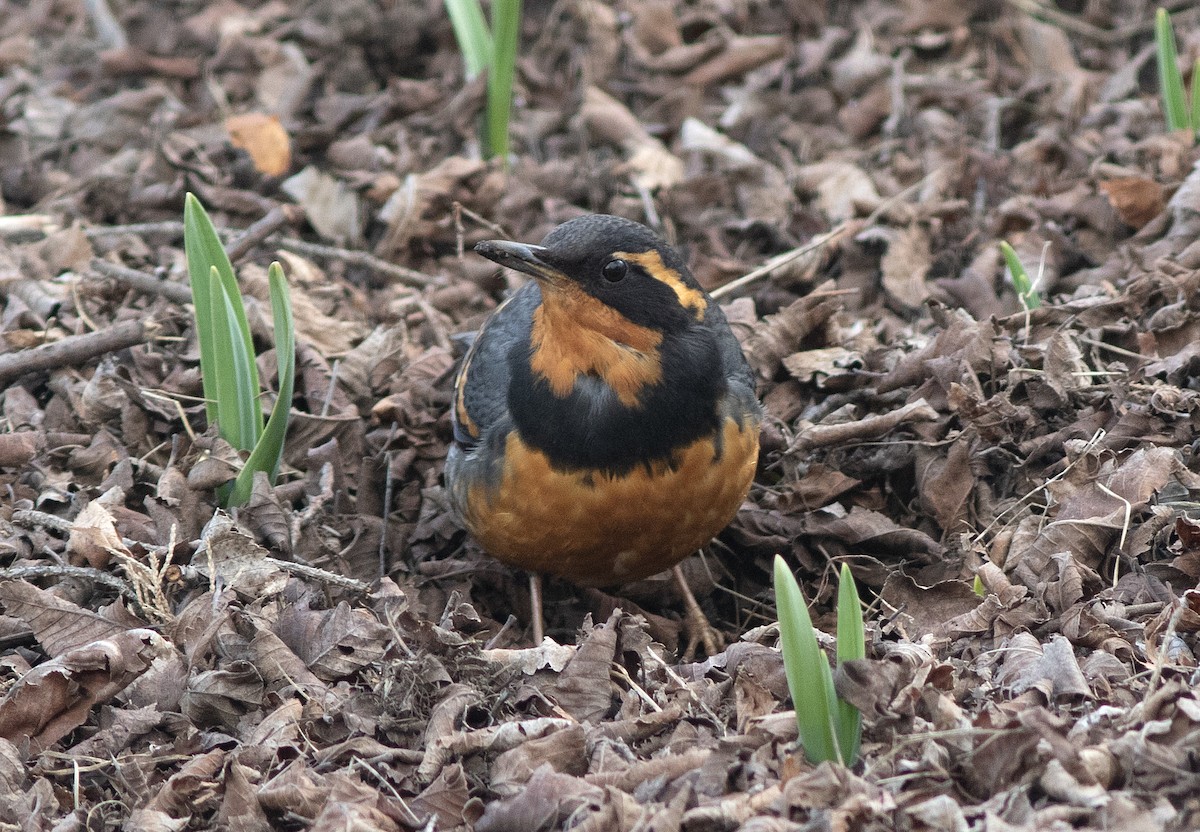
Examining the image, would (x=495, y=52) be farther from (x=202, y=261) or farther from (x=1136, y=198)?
(x=1136, y=198)

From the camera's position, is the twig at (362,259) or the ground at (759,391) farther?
the twig at (362,259)

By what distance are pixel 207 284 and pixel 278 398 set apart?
488 mm

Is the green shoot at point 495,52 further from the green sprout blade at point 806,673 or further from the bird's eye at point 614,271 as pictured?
the green sprout blade at point 806,673

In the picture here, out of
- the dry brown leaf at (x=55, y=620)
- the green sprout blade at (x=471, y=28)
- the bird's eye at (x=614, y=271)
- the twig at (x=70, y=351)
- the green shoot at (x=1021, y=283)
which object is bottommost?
the green shoot at (x=1021, y=283)

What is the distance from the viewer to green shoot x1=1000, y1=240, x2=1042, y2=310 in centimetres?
573

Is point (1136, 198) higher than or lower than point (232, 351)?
lower

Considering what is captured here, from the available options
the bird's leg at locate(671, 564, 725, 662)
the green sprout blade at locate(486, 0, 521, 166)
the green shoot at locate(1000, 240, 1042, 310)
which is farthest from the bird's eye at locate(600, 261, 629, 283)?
the green sprout blade at locate(486, 0, 521, 166)

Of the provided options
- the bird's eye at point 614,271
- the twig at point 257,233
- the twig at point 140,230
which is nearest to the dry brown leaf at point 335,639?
the bird's eye at point 614,271

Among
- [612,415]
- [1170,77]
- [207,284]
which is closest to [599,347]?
[612,415]

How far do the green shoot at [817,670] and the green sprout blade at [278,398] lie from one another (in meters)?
2.22

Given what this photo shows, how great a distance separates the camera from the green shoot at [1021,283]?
5.73 m

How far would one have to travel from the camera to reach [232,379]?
4965 mm

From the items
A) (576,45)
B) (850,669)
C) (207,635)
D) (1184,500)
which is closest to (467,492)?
(207,635)

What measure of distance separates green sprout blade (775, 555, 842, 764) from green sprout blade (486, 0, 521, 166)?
437 centimetres
